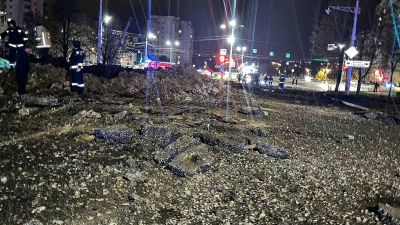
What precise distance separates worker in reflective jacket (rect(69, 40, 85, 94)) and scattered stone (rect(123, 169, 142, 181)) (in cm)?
653

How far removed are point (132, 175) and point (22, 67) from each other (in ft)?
21.2

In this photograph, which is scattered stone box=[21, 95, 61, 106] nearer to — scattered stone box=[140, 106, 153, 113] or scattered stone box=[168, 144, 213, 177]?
scattered stone box=[140, 106, 153, 113]

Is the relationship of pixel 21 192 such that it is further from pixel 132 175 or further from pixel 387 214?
pixel 387 214

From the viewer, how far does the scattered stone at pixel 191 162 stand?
5773 mm

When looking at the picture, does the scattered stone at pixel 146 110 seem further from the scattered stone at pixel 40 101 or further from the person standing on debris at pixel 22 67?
the person standing on debris at pixel 22 67

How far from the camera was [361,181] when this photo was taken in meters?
6.60

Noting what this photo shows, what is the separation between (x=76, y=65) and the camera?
11.0 meters

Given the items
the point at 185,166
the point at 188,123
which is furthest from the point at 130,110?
the point at 185,166

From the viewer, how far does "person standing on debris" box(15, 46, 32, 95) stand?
973 cm

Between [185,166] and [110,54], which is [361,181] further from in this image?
[110,54]

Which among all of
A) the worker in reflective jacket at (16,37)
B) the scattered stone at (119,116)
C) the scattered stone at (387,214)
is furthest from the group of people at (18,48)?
the scattered stone at (387,214)

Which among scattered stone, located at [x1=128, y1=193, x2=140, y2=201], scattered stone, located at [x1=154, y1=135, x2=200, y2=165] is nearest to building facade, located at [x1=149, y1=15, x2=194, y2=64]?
scattered stone, located at [x1=154, y1=135, x2=200, y2=165]

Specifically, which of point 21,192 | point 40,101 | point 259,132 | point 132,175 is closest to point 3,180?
point 21,192

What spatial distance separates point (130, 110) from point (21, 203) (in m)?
6.01
